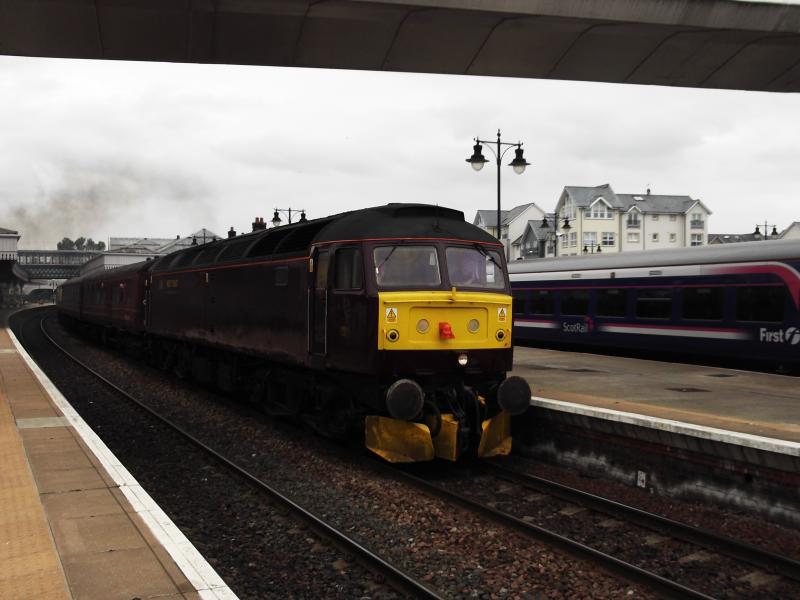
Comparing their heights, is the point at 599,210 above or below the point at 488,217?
below

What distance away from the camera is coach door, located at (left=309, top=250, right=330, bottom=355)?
10477 mm

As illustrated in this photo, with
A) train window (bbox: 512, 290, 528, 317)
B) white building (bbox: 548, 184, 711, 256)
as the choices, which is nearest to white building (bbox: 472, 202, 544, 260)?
white building (bbox: 548, 184, 711, 256)

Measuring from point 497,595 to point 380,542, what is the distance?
1.65 m

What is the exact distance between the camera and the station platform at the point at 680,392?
9.54 metres

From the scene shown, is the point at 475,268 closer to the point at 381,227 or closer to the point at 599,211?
the point at 381,227

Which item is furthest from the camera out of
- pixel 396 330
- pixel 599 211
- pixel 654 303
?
pixel 599 211

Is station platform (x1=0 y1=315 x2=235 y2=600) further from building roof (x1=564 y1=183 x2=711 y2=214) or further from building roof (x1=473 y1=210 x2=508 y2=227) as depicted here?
building roof (x1=473 y1=210 x2=508 y2=227)

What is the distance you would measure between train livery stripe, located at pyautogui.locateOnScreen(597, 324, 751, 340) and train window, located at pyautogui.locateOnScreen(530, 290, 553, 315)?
8.34 ft

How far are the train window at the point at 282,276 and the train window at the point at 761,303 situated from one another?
1094cm

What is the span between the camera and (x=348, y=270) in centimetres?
1007

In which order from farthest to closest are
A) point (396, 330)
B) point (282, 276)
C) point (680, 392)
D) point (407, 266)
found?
point (680, 392), point (282, 276), point (407, 266), point (396, 330)

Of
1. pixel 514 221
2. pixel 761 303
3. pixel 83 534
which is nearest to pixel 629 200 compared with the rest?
pixel 514 221

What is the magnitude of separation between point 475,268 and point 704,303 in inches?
386

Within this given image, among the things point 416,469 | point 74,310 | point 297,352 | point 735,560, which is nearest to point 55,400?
point 297,352
